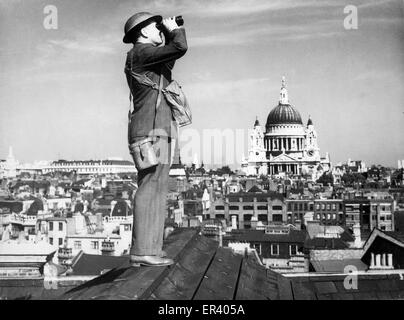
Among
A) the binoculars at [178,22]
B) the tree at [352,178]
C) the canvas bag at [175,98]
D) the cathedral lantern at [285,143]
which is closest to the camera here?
the canvas bag at [175,98]

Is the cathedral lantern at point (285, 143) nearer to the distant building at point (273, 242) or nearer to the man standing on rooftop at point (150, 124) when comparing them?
the distant building at point (273, 242)

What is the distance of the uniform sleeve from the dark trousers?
27.1 inches

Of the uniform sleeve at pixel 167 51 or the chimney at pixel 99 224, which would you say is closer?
the uniform sleeve at pixel 167 51

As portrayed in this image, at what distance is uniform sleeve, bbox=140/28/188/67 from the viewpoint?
513cm

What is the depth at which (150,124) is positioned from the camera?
524cm

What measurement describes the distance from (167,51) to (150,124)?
0.66 meters

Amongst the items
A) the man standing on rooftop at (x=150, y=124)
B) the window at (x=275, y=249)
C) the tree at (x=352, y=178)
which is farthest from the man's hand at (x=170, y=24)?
the tree at (x=352, y=178)

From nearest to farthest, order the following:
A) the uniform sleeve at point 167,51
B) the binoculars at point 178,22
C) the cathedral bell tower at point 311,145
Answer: the uniform sleeve at point 167,51 → the binoculars at point 178,22 → the cathedral bell tower at point 311,145

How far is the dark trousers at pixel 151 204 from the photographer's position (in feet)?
17.3

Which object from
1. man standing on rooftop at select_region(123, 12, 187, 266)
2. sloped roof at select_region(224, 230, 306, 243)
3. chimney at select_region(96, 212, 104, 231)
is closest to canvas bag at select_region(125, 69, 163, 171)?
man standing on rooftop at select_region(123, 12, 187, 266)

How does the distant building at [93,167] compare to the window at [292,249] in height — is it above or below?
above

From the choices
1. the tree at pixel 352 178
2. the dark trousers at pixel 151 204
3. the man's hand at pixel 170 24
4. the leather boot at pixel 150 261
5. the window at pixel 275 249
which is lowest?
the window at pixel 275 249
